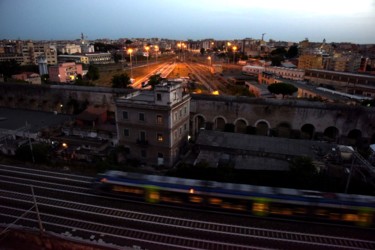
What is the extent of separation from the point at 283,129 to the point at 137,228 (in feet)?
78.4

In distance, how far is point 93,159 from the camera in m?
27.6

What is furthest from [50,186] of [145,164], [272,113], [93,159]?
[272,113]

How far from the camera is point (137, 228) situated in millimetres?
16188

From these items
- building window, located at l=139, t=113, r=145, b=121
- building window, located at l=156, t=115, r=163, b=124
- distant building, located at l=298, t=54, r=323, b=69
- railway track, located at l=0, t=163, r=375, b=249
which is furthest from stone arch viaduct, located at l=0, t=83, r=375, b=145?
distant building, located at l=298, t=54, r=323, b=69

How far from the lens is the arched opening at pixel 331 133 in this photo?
3241 cm

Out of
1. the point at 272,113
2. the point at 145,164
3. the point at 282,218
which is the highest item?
the point at 272,113

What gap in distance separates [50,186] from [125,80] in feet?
103

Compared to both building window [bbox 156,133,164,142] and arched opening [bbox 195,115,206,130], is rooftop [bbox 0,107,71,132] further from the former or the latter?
arched opening [bbox 195,115,206,130]

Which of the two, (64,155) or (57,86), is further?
(57,86)

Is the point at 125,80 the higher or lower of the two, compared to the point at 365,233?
higher

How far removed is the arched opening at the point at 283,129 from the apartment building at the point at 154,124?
12.9m

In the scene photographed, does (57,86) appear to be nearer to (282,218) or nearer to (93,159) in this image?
(93,159)

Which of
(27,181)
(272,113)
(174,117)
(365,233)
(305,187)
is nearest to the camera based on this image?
(365,233)

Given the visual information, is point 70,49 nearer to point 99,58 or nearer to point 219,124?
point 99,58
